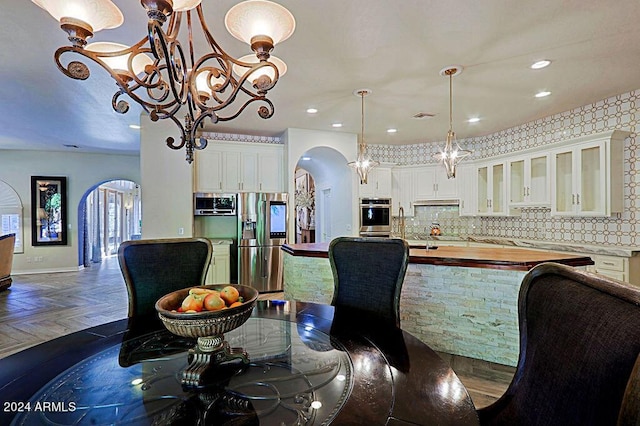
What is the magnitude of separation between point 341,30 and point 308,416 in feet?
8.16

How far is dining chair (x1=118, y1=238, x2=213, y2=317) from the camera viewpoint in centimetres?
188

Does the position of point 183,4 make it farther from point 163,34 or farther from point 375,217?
point 375,217

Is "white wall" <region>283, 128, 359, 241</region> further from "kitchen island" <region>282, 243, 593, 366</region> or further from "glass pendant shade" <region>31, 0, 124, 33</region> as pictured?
"glass pendant shade" <region>31, 0, 124, 33</region>

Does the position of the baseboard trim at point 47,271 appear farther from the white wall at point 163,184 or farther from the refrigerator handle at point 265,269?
the refrigerator handle at point 265,269

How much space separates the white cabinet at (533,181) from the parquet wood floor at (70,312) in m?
3.06

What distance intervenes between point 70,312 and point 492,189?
671cm

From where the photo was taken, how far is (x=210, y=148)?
187 inches

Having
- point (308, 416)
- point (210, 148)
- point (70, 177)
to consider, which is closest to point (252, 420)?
point (308, 416)

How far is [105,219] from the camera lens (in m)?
9.59

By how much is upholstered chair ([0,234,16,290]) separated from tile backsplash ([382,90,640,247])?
22.5ft

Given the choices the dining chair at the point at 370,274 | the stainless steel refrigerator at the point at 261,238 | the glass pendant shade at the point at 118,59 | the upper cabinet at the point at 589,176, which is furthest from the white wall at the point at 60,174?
the upper cabinet at the point at 589,176

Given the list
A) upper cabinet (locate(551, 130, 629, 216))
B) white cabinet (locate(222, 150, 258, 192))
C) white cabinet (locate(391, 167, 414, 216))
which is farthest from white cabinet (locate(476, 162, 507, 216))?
white cabinet (locate(222, 150, 258, 192))

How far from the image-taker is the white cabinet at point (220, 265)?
183 inches

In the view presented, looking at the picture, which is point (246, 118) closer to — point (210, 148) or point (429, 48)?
point (210, 148)
